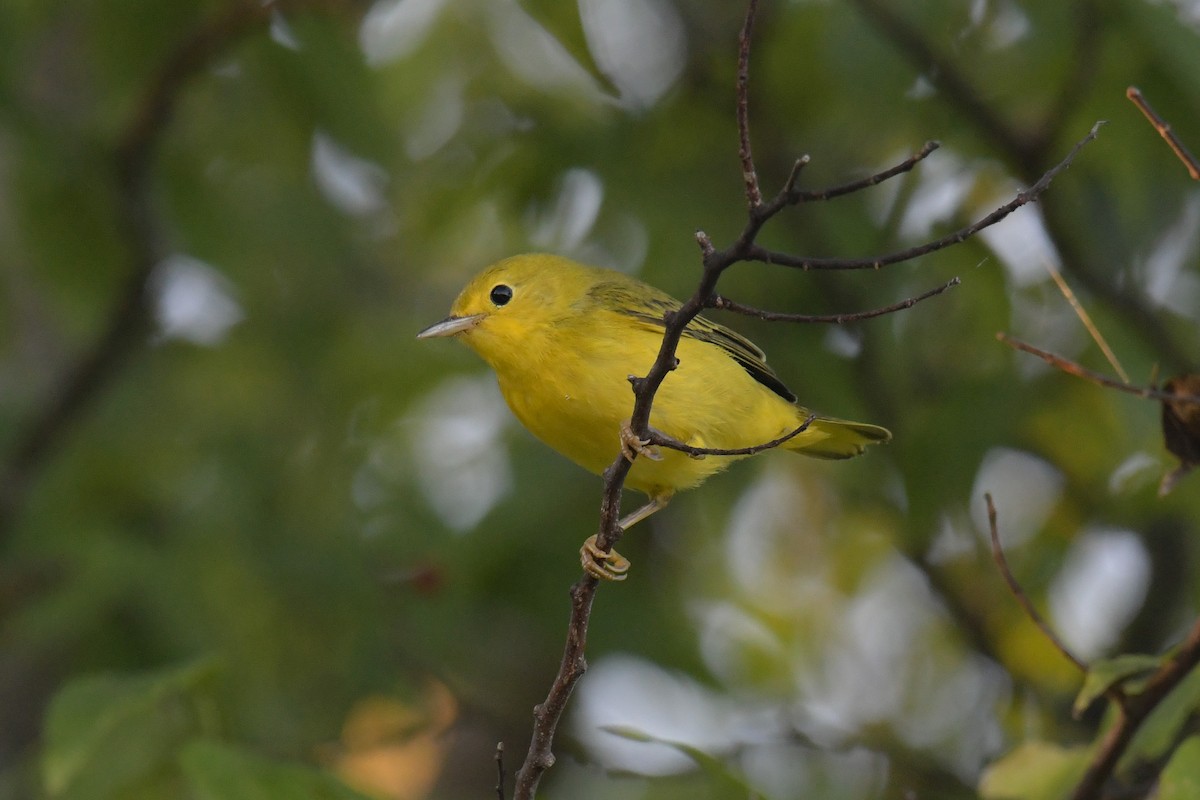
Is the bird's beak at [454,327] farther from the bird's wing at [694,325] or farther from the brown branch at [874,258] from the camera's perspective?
the brown branch at [874,258]

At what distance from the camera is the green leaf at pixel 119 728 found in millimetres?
3518

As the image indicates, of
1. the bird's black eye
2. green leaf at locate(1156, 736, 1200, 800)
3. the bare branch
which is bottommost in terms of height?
the bird's black eye

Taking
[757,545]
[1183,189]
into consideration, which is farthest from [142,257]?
[1183,189]

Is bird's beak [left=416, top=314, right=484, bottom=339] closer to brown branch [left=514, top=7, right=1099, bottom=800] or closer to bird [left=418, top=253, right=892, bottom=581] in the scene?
bird [left=418, top=253, right=892, bottom=581]

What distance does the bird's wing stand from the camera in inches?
185

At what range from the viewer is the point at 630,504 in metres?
7.66

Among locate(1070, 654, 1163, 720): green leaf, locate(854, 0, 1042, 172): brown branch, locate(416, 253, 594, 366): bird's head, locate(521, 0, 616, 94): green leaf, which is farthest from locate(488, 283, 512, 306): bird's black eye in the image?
locate(1070, 654, 1163, 720): green leaf

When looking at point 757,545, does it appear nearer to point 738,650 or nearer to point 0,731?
point 738,650

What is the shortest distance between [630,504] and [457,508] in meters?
1.39

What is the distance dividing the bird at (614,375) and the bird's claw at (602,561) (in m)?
0.01

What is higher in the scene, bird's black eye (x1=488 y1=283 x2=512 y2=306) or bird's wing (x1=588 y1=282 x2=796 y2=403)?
bird's wing (x1=588 y1=282 x2=796 y2=403)

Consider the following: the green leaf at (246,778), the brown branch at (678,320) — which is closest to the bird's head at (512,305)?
the brown branch at (678,320)

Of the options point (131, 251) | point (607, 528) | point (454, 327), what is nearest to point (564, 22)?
point (454, 327)

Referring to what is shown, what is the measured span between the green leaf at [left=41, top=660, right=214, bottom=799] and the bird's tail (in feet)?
7.09
